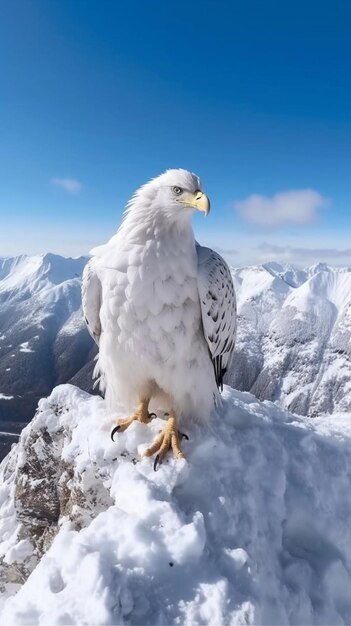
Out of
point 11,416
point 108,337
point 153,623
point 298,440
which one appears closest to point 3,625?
point 153,623

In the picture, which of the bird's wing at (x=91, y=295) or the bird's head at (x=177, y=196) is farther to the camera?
the bird's wing at (x=91, y=295)

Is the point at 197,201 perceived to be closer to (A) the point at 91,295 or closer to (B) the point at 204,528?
(A) the point at 91,295

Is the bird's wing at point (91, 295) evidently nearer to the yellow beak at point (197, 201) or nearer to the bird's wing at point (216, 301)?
the bird's wing at point (216, 301)

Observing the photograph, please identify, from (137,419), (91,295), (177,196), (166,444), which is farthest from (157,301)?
(137,419)

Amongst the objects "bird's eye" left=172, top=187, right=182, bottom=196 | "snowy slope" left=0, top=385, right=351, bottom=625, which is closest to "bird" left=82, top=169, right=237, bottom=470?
"bird's eye" left=172, top=187, right=182, bottom=196

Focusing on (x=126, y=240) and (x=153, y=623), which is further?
(x=126, y=240)

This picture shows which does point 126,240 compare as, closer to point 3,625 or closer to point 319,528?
point 3,625

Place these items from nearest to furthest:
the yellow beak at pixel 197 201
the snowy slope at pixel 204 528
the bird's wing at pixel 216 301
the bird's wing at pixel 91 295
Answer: the snowy slope at pixel 204 528, the yellow beak at pixel 197 201, the bird's wing at pixel 216 301, the bird's wing at pixel 91 295

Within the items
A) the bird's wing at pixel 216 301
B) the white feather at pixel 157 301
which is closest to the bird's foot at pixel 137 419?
the white feather at pixel 157 301
